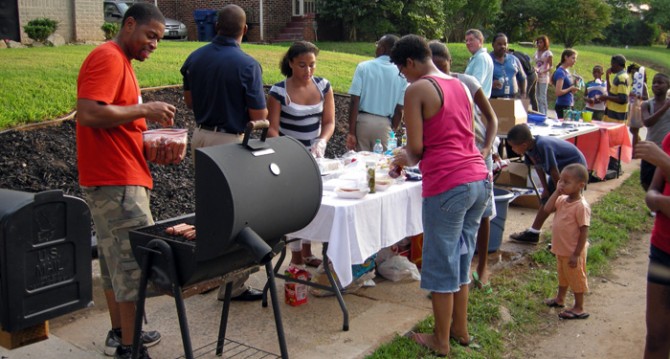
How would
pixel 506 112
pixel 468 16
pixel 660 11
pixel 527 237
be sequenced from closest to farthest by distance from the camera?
pixel 527 237 → pixel 506 112 → pixel 468 16 → pixel 660 11

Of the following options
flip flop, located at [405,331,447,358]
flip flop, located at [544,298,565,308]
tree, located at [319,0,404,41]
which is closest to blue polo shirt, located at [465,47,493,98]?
flip flop, located at [544,298,565,308]

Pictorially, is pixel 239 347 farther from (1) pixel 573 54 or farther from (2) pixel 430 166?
(1) pixel 573 54

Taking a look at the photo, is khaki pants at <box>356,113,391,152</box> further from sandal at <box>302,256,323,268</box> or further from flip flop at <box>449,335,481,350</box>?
flip flop at <box>449,335,481,350</box>

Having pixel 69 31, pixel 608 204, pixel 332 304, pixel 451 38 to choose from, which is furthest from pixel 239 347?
pixel 451 38

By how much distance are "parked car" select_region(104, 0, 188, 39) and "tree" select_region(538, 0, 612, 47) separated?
1732cm

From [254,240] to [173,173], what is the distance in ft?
16.8

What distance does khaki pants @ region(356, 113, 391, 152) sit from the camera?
7016 millimetres

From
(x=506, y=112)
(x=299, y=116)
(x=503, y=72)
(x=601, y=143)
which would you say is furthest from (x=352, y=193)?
(x=601, y=143)

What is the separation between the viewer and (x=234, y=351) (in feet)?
15.0

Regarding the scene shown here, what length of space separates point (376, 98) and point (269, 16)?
20.2 m

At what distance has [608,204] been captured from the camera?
9047 millimetres

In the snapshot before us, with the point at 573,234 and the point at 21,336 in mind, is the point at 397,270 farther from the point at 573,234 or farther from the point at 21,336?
the point at 21,336

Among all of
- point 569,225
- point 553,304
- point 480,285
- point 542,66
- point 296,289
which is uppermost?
point 542,66

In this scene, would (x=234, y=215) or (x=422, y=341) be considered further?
(x=422, y=341)
